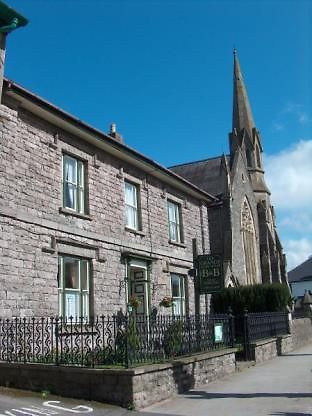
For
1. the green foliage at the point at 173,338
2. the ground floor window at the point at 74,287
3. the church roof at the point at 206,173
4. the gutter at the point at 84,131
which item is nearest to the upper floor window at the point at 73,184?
the gutter at the point at 84,131

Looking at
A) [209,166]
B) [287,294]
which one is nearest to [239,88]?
[209,166]

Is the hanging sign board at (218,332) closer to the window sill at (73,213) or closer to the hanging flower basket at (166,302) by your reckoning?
the hanging flower basket at (166,302)

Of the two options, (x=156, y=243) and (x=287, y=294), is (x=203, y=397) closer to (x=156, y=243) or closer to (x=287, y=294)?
(x=156, y=243)

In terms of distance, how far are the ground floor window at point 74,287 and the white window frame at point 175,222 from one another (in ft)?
19.8

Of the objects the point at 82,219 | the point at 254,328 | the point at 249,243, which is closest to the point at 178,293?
the point at 254,328

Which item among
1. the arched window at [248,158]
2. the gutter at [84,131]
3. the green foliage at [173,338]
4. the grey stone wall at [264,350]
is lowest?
the grey stone wall at [264,350]

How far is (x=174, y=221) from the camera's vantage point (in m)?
20.8

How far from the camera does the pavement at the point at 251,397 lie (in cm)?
908

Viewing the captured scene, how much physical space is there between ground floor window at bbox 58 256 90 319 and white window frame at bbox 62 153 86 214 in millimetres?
1562

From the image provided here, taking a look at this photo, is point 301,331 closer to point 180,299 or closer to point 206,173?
point 180,299

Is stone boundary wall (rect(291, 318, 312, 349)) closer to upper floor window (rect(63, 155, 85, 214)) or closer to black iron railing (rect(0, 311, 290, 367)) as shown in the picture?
black iron railing (rect(0, 311, 290, 367))

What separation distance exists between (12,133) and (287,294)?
15677 mm

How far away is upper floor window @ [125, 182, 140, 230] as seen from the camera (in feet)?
57.9

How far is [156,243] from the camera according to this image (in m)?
18.8
